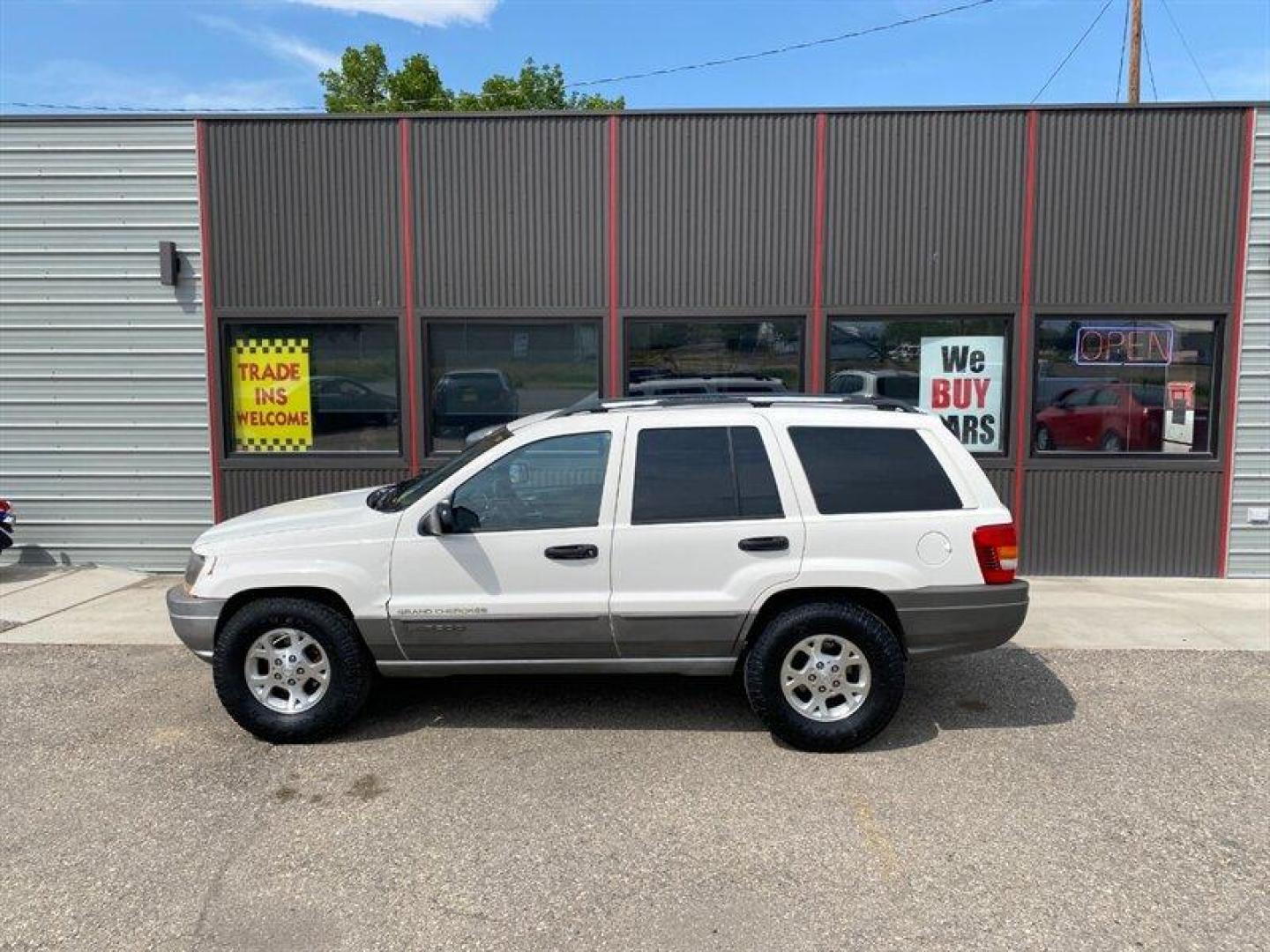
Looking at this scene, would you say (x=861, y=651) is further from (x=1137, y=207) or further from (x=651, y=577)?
(x=1137, y=207)

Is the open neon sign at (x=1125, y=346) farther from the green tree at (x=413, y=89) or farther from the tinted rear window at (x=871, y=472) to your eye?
the green tree at (x=413, y=89)

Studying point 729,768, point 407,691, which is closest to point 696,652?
point 729,768

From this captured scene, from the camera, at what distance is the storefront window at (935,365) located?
8.59 meters

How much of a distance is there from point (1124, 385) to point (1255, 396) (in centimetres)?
113

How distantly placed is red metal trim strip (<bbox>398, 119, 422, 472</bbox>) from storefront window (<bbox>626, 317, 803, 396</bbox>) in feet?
6.45

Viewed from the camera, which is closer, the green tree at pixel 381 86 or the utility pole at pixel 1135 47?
the utility pole at pixel 1135 47

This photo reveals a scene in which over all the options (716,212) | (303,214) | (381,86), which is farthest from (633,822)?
(381,86)

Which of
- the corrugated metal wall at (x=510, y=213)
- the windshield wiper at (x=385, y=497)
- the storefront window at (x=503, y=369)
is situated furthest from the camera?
the storefront window at (x=503, y=369)

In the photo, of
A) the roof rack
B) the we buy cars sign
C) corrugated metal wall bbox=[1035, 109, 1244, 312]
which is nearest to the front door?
the roof rack

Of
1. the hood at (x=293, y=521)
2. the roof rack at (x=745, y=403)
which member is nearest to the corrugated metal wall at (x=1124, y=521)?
the roof rack at (x=745, y=403)

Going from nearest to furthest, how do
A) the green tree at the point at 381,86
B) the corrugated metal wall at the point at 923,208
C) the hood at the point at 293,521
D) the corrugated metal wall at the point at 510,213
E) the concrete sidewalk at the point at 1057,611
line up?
the hood at the point at 293,521, the concrete sidewalk at the point at 1057,611, the corrugated metal wall at the point at 923,208, the corrugated metal wall at the point at 510,213, the green tree at the point at 381,86

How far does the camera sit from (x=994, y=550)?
4691 mm

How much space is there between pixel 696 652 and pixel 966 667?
7.39ft

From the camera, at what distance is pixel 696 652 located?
473 cm
